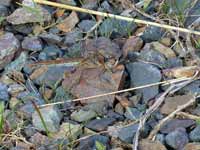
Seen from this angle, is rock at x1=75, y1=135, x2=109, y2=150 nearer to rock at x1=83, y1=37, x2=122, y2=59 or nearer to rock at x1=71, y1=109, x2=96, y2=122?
rock at x1=71, y1=109, x2=96, y2=122

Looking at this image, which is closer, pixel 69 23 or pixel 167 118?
pixel 167 118

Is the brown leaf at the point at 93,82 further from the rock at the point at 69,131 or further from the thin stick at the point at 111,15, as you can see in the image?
the thin stick at the point at 111,15

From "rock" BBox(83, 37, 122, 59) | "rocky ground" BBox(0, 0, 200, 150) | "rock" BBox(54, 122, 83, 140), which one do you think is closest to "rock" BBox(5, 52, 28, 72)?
"rocky ground" BBox(0, 0, 200, 150)

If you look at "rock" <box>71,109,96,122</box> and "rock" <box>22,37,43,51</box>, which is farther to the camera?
"rock" <box>22,37,43,51</box>

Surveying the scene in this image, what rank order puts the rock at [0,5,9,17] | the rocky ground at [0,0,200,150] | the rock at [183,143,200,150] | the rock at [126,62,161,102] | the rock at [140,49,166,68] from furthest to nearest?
the rock at [0,5,9,17]
the rock at [140,49,166,68]
the rock at [126,62,161,102]
the rocky ground at [0,0,200,150]
the rock at [183,143,200,150]

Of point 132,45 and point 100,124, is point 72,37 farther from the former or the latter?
point 100,124

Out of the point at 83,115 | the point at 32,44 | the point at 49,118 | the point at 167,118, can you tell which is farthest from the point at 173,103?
the point at 32,44
